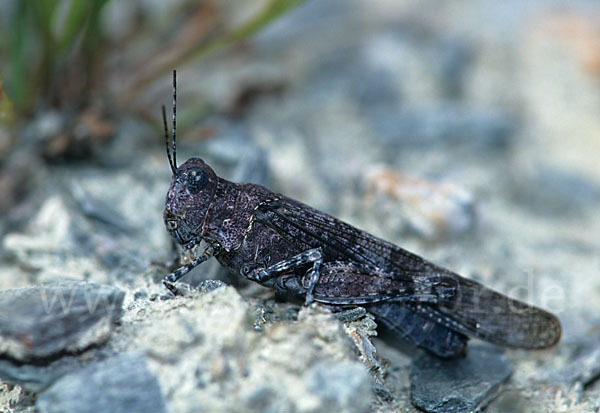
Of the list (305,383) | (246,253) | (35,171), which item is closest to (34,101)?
(35,171)

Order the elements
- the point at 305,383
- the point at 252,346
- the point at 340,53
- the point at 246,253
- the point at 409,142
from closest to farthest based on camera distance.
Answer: the point at 305,383, the point at 252,346, the point at 246,253, the point at 409,142, the point at 340,53

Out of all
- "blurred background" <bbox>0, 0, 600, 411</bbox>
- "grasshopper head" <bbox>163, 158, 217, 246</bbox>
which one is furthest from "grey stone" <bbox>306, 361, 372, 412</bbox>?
"blurred background" <bbox>0, 0, 600, 411</bbox>

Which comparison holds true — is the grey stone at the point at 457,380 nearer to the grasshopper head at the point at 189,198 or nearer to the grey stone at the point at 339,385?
the grey stone at the point at 339,385

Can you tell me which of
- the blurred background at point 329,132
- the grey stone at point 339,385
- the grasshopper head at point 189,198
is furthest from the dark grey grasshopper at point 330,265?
the grey stone at point 339,385

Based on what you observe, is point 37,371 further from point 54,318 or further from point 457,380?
point 457,380

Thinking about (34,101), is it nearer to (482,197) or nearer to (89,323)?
(89,323)

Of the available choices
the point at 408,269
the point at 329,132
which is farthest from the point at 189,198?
the point at 329,132
